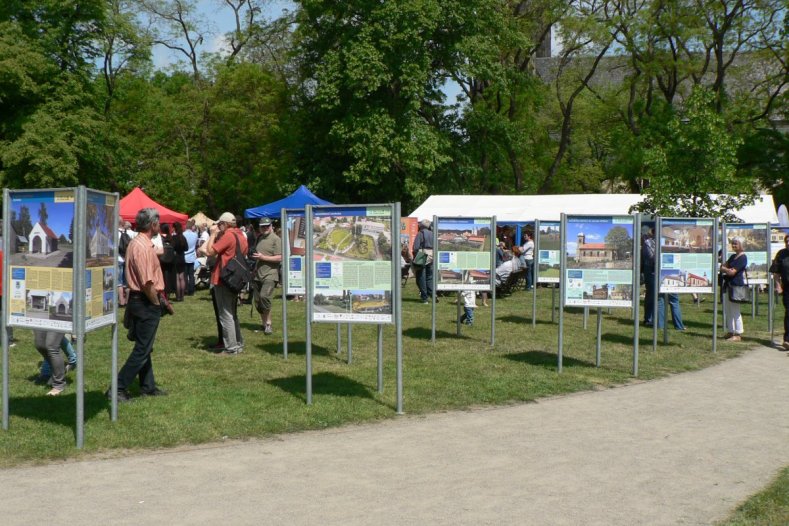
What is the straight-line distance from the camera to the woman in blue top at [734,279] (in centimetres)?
1514

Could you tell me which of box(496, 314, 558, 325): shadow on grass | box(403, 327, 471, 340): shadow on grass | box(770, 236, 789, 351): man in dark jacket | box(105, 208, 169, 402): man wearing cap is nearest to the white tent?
box(496, 314, 558, 325): shadow on grass

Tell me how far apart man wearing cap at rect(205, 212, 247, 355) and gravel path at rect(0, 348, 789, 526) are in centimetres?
437


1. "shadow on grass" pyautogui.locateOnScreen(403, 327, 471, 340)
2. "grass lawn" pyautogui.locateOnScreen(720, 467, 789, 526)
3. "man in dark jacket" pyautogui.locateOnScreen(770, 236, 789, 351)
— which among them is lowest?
"grass lawn" pyautogui.locateOnScreen(720, 467, 789, 526)

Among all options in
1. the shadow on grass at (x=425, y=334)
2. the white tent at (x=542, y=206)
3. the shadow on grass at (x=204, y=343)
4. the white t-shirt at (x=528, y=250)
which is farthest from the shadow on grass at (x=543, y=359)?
the white tent at (x=542, y=206)

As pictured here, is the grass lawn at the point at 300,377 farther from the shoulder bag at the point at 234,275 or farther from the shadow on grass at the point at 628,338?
the shoulder bag at the point at 234,275

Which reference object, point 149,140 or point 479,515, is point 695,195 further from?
point 149,140

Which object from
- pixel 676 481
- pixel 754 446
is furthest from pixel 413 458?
pixel 754 446

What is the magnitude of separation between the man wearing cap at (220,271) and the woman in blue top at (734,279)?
27.3 feet

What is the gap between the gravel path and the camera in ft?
18.5

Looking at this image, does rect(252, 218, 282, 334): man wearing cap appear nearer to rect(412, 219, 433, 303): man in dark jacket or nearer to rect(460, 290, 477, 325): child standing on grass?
rect(460, 290, 477, 325): child standing on grass

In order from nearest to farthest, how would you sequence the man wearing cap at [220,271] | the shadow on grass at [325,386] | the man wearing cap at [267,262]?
1. the shadow on grass at [325,386]
2. the man wearing cap at [220,271]
3. the man wearing cap at [267,262]

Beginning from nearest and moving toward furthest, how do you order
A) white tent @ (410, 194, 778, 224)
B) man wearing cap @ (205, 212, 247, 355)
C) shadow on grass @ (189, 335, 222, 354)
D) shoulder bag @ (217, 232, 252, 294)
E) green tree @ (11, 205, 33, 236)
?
green tree @ (11, 205, 33, 236) < shoulder bag @ (217, 232, 252, 294) < man wearing cap @ (205, 212, 247, 355) < shadow on grass @ (189, 335, 222, 354) < white tent @ (410, 194, 778, 224)

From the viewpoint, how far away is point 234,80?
46.4 m

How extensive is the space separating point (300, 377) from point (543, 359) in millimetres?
3762
